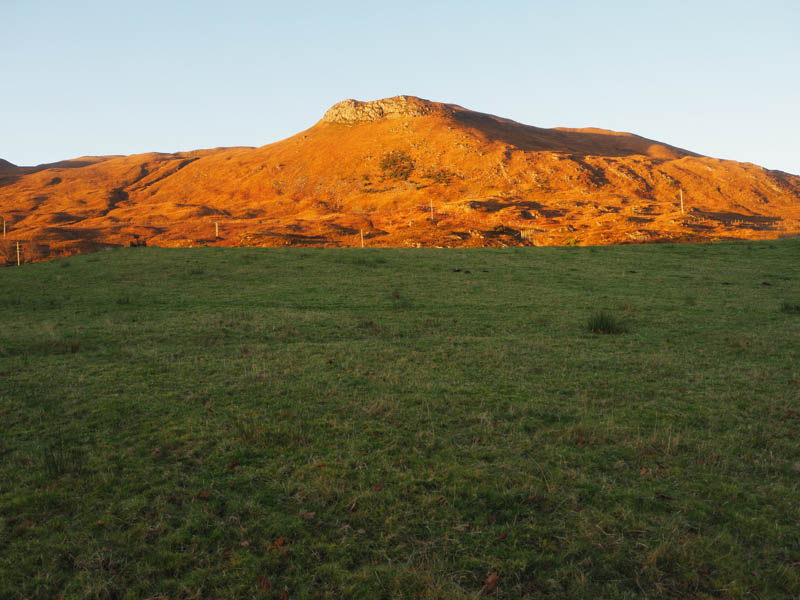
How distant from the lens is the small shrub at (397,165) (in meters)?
133

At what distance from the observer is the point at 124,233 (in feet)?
329

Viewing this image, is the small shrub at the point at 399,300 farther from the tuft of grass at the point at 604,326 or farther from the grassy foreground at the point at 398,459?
the tuft of grass at the point at 604,326

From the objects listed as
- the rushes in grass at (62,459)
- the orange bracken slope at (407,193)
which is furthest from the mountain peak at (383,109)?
the rushes in grass at (62,459)

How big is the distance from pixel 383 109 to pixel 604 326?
18378 centimetres

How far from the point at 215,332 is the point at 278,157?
538 feet

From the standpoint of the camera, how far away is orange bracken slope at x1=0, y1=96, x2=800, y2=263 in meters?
84.9

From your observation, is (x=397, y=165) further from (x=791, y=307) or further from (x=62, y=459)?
(x=62, y=459)

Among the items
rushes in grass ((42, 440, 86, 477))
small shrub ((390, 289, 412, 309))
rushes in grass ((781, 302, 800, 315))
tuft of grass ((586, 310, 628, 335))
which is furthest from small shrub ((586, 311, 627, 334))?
rushes in grass ((42, 440, 86, 477))

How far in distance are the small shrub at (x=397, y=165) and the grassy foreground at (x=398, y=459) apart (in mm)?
124301

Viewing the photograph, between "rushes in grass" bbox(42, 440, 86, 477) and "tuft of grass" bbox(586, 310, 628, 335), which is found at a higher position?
"tuft of grass" bbox(586, 310, 628, 335)

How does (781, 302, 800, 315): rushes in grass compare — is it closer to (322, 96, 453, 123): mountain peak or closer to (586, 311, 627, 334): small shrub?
(586, 311, 627, 334): small shrub

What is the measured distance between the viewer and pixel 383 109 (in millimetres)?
181625

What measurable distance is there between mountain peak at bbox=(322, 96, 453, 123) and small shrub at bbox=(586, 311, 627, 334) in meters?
171

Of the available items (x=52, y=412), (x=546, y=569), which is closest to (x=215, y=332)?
(x=52, y=412)
